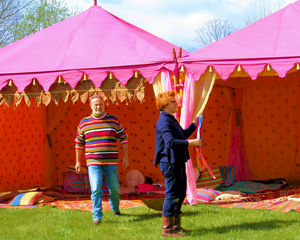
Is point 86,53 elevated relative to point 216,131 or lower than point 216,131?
elevated

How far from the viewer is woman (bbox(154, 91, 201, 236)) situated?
4.14 meters

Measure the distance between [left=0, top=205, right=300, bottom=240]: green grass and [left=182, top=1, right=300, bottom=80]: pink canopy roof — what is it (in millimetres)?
1782

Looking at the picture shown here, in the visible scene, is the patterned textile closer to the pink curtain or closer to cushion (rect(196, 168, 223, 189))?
the pink curtain

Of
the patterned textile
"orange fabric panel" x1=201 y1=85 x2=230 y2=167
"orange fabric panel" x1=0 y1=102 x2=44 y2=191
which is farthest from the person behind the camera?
"orange fabric panel" x1=201 y1=85 x2=230 y2=167

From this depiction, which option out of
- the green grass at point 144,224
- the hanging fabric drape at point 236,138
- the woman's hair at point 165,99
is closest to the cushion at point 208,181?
the hanging fabric drape at point 236,138

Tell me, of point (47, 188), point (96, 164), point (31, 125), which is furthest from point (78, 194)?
point (96, 164)

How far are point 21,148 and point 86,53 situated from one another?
2.73 meters

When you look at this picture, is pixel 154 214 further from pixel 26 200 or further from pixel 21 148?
pixel 21 148

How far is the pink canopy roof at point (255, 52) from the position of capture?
5.89 m

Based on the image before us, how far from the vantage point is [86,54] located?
6.61 meters

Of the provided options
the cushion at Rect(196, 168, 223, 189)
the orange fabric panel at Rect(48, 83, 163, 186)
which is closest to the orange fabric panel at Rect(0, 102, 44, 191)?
the orange fabric panel at Rect(48, 83, 163, 186)

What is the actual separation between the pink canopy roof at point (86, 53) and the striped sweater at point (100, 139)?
48.0 inches

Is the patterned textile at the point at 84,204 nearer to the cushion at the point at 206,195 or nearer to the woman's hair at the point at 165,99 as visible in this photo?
the cushion at the point at 206,195

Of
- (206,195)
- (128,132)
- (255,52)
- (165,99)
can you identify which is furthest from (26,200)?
(255,52)
